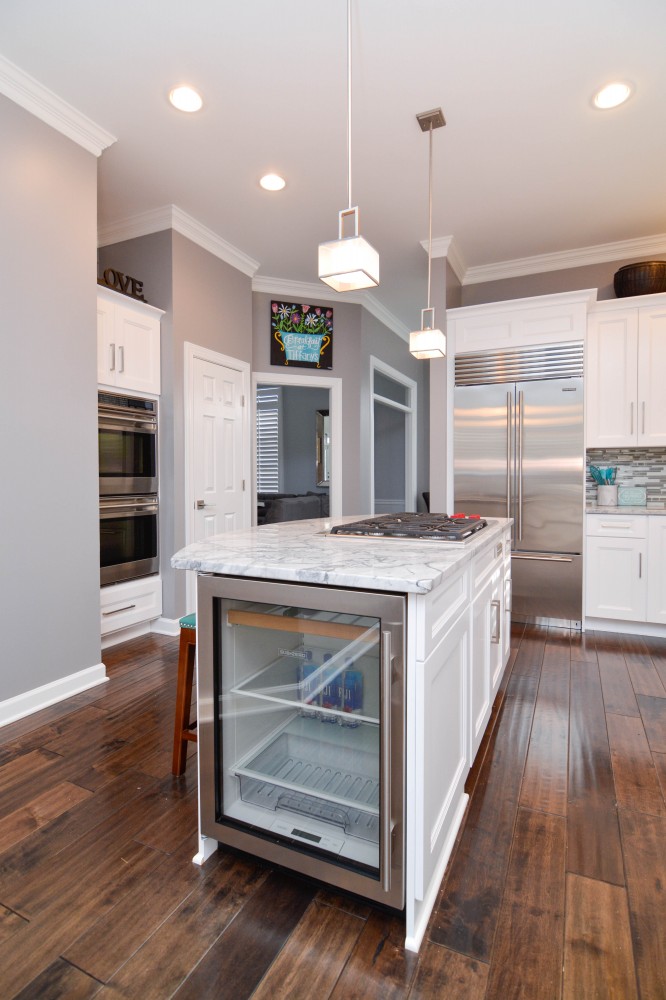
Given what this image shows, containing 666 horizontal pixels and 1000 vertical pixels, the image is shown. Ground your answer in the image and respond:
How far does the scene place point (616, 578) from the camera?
3625 millimetres

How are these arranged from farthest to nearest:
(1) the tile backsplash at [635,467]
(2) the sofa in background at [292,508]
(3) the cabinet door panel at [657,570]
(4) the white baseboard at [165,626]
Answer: (2) the sofa in background at [292,508], (1) the tile backsplash at [635,467], (4) the white baseboard at [165,626], (3) the cabinet door panel at [657,570]

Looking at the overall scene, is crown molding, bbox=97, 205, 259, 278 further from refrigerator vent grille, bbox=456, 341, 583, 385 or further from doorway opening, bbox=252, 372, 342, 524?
doorway opening, bbox=252, 372, 342, 524

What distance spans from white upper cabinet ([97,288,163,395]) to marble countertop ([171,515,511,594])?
5.96 feet

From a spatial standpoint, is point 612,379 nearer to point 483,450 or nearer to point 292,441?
point 483,450

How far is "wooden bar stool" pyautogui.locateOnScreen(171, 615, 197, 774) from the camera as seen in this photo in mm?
1815

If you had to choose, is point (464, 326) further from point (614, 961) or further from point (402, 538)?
point (614, 961)

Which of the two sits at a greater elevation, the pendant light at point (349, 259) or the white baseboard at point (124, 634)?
the pendant light at point (349, 259)

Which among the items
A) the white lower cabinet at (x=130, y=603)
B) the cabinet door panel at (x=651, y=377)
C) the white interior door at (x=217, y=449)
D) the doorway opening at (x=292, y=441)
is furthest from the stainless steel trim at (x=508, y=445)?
the doorway opening at (x=292, y=441)

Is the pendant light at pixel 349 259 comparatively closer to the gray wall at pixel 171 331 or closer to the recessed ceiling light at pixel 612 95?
the recessed ceiling light at pixel 612 95

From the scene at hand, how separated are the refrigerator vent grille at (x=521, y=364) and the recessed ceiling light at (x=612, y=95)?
1456 mm

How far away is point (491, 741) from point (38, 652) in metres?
2.11

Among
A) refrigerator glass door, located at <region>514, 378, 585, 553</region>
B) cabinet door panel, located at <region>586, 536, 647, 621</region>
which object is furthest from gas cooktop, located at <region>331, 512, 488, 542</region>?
cabinet door panel, located at <region>586, 536, 647, 621</region>

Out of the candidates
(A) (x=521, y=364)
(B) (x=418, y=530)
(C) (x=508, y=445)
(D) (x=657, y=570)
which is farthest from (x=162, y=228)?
(D) (x=657, y=570)

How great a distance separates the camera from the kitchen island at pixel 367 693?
1.18m
